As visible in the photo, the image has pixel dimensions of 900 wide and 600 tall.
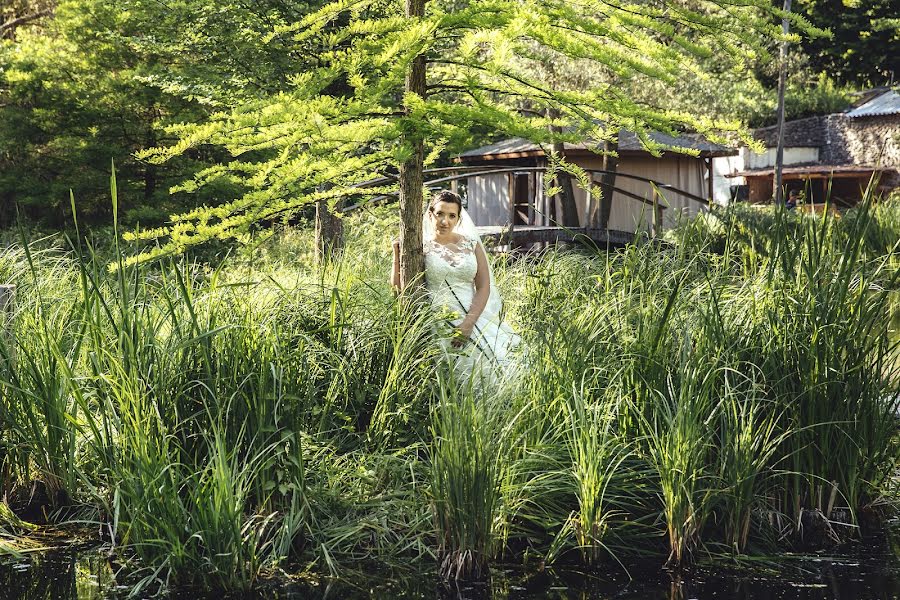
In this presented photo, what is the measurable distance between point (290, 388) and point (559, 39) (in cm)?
232

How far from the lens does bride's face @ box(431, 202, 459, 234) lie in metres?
6.59

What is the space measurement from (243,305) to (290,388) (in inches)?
54.5

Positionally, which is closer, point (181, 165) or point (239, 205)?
point (239, 205)

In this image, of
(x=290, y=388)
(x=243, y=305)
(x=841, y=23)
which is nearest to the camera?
(x=290, y=388)

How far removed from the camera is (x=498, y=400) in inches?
185

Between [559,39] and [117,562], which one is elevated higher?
[559,39]

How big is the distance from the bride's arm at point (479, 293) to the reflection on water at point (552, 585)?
2.29m

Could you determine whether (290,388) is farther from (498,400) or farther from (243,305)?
(243,305)

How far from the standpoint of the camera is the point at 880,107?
3812 cm

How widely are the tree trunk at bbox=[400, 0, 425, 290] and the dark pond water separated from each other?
242 centimetres

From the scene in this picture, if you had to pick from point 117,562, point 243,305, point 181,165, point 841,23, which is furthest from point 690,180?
point 117,562

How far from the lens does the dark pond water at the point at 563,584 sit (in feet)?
13.0

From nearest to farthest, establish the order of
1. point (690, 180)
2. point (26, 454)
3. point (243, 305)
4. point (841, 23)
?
1. point (26, 454)
2. point (243, 305)
3. point (690, 180)
4. point (841, 23)

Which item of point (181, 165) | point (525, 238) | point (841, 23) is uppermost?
point (841, 23)
